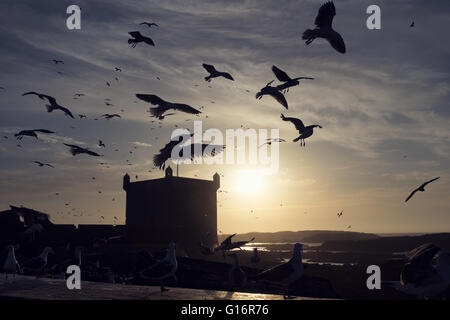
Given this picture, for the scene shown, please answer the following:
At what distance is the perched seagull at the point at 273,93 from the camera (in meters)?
16.2

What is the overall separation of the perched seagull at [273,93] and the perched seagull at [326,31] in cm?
244

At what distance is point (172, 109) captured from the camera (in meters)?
17.5

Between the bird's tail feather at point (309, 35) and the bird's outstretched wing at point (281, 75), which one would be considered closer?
the bird's tail feather at point (309, 35)

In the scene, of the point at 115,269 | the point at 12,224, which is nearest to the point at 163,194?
the point at 12,224

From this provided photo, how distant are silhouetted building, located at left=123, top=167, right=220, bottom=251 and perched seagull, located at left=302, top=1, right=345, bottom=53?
4491cm

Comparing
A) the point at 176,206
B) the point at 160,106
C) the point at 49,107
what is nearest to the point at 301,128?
the point at 160,106

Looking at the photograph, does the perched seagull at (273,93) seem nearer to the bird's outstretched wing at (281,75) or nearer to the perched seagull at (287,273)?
the bird's outstretched wing at (281,75)

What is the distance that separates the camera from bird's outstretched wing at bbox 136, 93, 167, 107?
674 inches

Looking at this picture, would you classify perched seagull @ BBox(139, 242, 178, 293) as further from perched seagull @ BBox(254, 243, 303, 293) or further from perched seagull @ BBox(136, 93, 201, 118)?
perched seagull @ BBox(136, 93, 201, 118)

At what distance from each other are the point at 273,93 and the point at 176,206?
4530 centimetres

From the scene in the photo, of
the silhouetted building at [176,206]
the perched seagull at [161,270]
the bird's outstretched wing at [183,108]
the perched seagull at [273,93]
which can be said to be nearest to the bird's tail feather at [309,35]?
the perched seagull at [273,93]

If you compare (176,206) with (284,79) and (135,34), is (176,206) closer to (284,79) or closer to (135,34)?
(135,34)

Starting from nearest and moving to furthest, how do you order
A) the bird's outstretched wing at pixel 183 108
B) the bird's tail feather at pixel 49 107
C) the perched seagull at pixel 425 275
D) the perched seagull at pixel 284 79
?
the perched seagull at pixel 425 275 < the perched seagull at pixel 284 79 < the bird's outstretched wing at pixel 183 108 < the bird's tail feather at pixel 49 107
